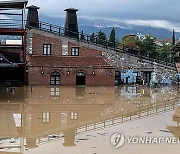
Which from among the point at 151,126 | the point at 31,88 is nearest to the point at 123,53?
the point at 31,88

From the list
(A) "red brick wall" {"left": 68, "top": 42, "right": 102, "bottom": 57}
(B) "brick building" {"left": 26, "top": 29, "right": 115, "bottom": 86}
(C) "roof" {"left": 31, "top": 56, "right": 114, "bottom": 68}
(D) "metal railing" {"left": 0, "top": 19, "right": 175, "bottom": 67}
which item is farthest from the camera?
(A) "red brick wall" {"left": 68, "top": 42, "right": 102, "bottom": 57}

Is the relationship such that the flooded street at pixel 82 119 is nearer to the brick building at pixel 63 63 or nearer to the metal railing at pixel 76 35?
the brick building at pixel 63 63

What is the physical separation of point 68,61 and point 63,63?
1.50 feet

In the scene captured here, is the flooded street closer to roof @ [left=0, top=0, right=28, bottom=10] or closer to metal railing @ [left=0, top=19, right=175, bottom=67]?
metal railing @ [left=0, top=19, right=175, bottom=67]

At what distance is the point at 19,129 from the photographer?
1591 centimetres

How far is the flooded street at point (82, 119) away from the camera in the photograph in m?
13.4

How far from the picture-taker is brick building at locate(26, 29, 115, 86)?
32.6 meters

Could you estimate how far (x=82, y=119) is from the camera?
60.0ft

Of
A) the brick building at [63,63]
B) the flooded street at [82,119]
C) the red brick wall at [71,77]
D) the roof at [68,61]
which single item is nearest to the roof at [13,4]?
the brick building at [63,63]

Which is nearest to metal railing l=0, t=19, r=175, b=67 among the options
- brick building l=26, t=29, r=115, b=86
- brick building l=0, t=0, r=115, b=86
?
brick building l=0, t=0, r=115, b=86

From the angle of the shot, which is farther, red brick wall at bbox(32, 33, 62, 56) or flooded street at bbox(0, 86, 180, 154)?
red brick wall at bbox(32, 33, 62, 56)

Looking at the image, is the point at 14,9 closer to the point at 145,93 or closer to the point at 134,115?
the point at 145,93

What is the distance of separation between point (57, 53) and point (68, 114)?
14595mm

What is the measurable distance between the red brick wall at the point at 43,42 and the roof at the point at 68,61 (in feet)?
1.82
